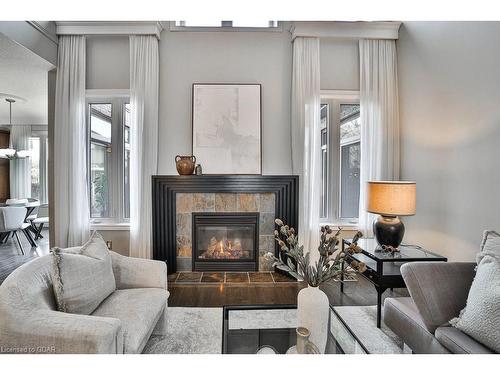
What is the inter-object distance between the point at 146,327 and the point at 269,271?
210 cm

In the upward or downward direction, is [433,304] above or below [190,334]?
above

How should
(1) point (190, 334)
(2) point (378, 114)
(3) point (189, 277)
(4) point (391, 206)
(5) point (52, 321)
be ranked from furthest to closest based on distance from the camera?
(2) point (378, 114)
(3) point (189, 277)
(4) point (391, 206)
(1) point (190, 334)
(5) point (52, 321)

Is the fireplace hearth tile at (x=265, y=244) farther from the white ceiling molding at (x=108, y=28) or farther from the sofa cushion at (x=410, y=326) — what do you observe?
the white ceiling molding at (x=108, y=28)

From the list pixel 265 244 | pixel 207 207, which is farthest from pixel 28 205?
pixel 265 244

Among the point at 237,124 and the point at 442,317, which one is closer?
the point at 442,317

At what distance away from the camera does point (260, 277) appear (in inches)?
127

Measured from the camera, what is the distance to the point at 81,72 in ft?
10.9

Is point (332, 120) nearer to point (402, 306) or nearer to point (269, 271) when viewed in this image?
point (269, 271)

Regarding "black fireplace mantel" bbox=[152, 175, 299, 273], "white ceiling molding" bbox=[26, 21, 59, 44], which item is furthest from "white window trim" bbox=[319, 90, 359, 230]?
"white ceiling molding" bbox=[26, 21, 59, 44]

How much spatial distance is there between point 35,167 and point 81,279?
22.9ft

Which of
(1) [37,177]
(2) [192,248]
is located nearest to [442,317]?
(2) [192,248]

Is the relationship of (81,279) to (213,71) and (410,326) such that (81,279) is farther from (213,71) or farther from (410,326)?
(213,71)

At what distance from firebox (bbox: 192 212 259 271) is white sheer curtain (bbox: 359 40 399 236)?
1496 mm

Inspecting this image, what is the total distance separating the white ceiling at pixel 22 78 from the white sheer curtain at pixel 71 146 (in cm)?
28
